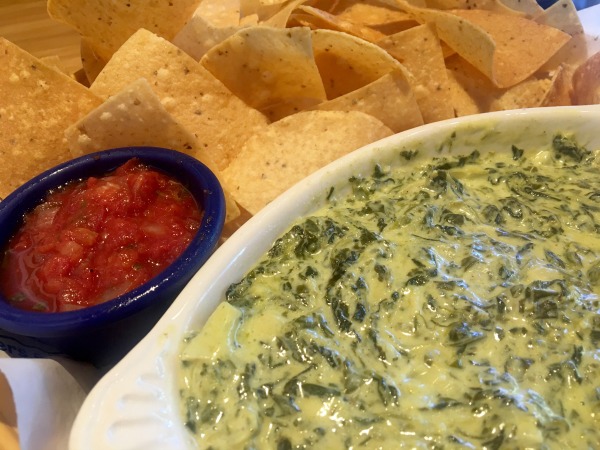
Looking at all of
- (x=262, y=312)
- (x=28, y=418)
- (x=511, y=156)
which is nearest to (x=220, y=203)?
(x=262, y=312)

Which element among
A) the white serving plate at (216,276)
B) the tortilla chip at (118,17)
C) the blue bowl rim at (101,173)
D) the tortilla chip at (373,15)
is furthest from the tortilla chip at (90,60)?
the white serving plate at (216,276)

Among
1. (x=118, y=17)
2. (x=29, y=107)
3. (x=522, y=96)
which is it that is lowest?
(x=522, y=96)

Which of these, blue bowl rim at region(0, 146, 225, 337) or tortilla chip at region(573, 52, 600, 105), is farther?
tortilla chip at region(573, 52, 600, 105)

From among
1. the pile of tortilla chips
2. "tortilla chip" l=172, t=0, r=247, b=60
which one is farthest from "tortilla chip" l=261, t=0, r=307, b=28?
"tortilla chip" l=172, t=0, r=247, b=60

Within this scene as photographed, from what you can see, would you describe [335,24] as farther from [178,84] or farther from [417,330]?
[417,330]

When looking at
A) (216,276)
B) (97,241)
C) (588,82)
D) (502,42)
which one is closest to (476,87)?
(502,42)

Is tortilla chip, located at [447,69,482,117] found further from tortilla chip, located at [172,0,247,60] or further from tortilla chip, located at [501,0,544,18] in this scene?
tortilla chip, located at [172,0,247,60]

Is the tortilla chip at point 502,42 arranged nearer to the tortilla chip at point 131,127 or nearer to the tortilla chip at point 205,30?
the tortilla chip at point 205,30
